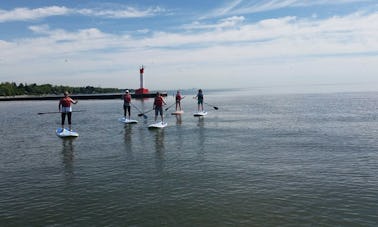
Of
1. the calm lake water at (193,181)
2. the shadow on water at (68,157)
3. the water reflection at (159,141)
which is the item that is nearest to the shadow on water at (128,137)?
the calm lake water at (193,181)

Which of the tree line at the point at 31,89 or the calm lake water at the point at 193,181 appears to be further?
the tree line at the point at 31,89

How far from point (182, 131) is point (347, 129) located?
9.31m

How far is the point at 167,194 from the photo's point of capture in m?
9.68

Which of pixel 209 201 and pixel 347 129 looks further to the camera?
pixel 347 129

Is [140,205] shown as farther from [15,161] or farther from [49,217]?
[15,161]

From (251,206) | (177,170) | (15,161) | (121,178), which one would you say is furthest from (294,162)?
(15,161)

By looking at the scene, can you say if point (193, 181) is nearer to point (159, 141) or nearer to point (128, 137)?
point (159, 141)

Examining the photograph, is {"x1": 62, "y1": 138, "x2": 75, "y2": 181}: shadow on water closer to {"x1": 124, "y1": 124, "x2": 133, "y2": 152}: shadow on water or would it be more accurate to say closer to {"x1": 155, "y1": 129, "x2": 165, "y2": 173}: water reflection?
{"x1": 124, "y1": 124, "x2": 133, "y2": 152}: shadow on water

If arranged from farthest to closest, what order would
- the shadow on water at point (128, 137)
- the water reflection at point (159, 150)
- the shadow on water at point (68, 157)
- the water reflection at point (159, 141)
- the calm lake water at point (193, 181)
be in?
the shadow on water at point (128, 137) < the water reflection at point (159, 141) < the water reflection at point (159, 150) < the shadow on water at point (68, 157) < the calm lake water at point (193, 181)

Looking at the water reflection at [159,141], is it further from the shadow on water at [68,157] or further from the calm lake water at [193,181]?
the shadow on water at [68,157]

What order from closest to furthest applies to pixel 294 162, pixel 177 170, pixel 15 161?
pixel 177 170, pixel 294 162, pixel 15 161

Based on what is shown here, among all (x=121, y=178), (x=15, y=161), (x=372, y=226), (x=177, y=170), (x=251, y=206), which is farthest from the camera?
(x=15, y=161)

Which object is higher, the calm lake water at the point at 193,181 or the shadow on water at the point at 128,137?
the shadow on water at the point at 128,137

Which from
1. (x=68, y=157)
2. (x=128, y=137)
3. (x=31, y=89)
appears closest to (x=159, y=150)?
(x=68, y=157)
